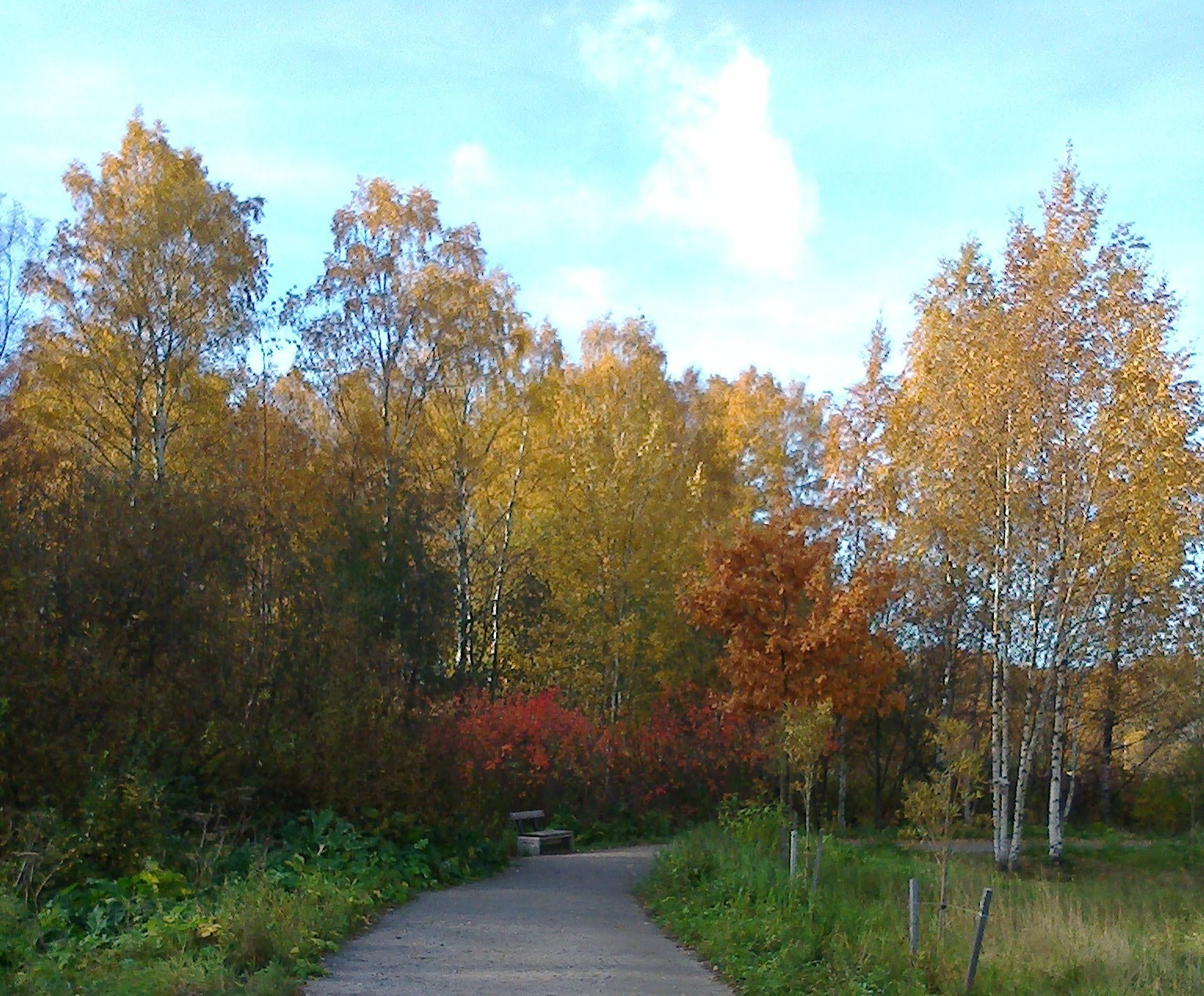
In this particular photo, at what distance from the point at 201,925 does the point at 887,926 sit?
18.7ft

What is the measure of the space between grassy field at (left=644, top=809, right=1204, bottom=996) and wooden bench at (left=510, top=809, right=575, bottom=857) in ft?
14.3

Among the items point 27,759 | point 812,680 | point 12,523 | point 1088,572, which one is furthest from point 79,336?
point 1088,572

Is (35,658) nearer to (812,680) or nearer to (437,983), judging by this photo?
(437,983)

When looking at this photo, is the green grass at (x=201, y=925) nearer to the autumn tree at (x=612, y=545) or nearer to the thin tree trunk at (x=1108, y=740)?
the autumn tree at (x=612, y=545)

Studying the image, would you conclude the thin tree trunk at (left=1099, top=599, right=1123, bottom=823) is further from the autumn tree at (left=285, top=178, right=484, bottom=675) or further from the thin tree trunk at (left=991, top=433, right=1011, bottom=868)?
the autumn tree at (left=285, top=178, right=484, bottom=675)

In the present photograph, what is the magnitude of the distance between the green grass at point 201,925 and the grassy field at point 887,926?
10.9 feet

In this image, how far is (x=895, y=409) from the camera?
24375 millimetres

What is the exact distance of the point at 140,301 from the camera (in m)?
24.6

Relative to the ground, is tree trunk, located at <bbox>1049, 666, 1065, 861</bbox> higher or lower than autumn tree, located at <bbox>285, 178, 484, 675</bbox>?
lower

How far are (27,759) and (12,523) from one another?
2753mm

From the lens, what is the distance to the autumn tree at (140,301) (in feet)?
80.6

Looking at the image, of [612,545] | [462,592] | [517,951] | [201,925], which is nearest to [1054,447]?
[612,545]

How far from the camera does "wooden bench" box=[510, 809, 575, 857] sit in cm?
2188

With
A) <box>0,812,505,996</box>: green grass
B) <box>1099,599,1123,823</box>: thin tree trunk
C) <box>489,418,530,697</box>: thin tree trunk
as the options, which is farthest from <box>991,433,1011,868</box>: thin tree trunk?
<box>489,418,530,697</box>: thin tree trunk
